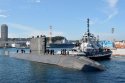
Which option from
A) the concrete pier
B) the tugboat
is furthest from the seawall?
the tugboat

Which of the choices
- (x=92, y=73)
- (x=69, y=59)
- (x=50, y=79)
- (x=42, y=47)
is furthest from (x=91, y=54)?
(x=50, y=79)

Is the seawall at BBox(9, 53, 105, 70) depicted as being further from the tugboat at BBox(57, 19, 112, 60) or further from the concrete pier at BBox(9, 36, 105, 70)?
the tugboat at BBox(57, 19, 112, 60)

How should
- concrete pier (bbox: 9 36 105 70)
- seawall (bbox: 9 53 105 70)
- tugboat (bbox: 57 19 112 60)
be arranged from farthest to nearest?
1. tugboat (bbox: 57 19 112 60)
2. concrete pier (bbox: 9 36 105 70)
3. seawall (bbox: 9 53 105 70)

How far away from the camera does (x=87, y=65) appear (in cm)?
3741

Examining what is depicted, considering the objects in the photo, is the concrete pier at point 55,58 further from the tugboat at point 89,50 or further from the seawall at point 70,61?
the tugboat at point 89,50

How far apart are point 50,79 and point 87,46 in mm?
41498

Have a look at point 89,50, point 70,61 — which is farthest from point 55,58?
point 89,50

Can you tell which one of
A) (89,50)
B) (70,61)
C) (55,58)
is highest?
(89,50)

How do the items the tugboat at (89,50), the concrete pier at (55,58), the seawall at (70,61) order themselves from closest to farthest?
the seawall at (70,61) < the concrete pier at (55,58) < the tugboat at (89,50)

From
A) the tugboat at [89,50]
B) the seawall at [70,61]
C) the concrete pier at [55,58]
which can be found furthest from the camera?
the tugboat at [89,50]

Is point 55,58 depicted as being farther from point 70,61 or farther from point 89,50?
point 89,50

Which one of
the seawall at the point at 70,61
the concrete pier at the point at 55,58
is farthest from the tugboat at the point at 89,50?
the seawall at the point at 70,61

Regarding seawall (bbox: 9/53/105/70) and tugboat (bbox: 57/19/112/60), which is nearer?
seawall (bbox: 9/53/105/70)

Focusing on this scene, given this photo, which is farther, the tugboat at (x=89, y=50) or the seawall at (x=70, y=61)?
the tugboat at (x=89, y=50)
